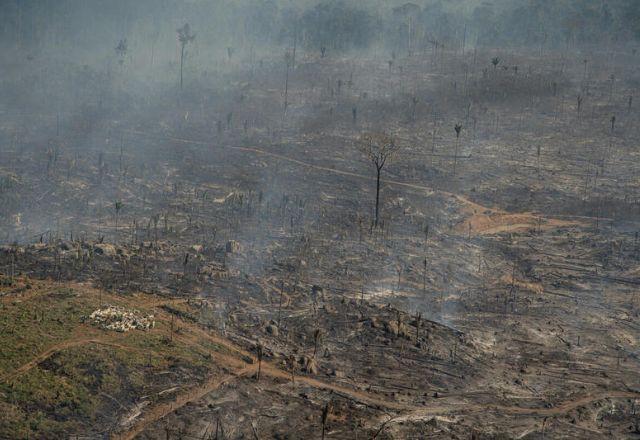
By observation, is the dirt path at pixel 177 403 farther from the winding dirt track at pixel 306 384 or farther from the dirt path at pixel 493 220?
the dirt path at pixel 493 220

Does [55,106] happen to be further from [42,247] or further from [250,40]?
[250,40]

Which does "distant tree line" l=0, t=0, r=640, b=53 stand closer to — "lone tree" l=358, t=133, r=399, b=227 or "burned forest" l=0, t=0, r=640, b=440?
"burned forest" l=0, t=0, r=640, b=440

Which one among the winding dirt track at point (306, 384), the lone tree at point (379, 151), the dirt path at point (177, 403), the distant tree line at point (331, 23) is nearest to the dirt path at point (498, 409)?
the winding dirt track at point (306, 384)

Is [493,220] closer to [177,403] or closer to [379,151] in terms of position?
[379,151]

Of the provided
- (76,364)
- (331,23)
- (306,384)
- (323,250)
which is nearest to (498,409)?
(306,384)

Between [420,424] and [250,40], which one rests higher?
[250,40]

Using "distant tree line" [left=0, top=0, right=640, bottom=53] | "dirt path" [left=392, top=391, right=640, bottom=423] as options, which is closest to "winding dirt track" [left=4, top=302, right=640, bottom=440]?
"dirt path" [left=392, top=391, right=640, bottom=423]

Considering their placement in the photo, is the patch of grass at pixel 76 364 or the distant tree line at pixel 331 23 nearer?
the patch of grass at pixel 76 364

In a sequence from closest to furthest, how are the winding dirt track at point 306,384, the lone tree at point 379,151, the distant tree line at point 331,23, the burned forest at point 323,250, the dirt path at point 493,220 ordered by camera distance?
1. the winding dirt track at point 306,384
2. the burned forest at point 323,250
3. the lone tree at point 379,151
4. the dirt path at point 493,220
5. the distant tree line at point 331,23

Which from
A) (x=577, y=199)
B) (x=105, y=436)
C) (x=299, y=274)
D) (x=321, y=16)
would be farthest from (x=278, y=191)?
(x=321, y=16)
